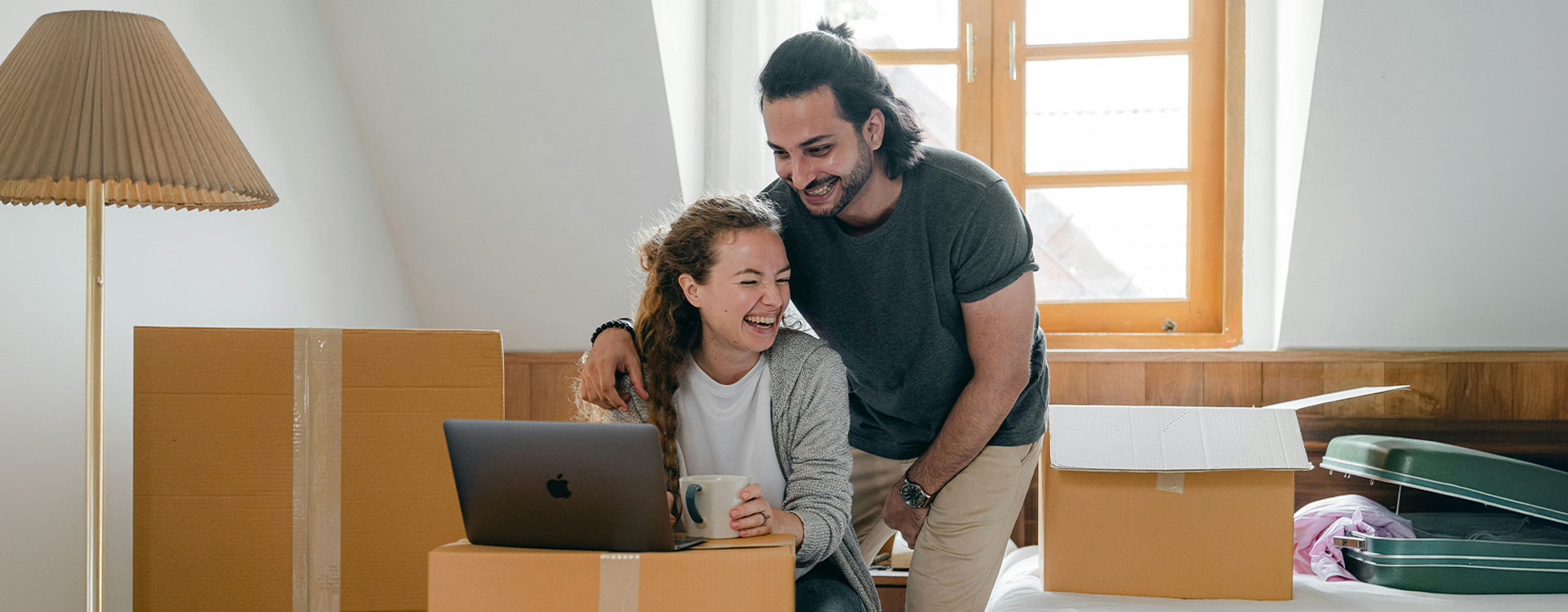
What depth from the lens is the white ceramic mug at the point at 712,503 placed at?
1.12 m

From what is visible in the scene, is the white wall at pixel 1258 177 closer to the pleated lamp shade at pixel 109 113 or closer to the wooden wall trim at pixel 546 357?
the wooden wall trim at pixel 546 357

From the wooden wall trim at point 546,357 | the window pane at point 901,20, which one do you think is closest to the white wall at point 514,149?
the wooden wall trim at point 546,357

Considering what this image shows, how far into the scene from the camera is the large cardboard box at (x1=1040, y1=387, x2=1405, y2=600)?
1.70 meters

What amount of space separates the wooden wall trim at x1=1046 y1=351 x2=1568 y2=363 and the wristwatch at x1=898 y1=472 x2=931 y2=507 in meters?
0.85

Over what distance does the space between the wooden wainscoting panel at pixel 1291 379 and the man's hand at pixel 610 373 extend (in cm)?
154

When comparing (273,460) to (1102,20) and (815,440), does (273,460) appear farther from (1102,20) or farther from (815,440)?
(1102,20)

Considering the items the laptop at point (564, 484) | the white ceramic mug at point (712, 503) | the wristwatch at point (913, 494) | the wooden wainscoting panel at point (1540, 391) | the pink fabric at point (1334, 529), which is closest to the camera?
the laptop at point (564, 484)

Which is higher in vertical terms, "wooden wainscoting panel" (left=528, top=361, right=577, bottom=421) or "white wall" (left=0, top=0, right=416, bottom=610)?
"white wall" (left=0, top=0, right=416, bottom=610)

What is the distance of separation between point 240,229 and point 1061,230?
1754 millimetres

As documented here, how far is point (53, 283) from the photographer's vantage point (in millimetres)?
1475

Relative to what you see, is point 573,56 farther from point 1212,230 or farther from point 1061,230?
point 1212,230

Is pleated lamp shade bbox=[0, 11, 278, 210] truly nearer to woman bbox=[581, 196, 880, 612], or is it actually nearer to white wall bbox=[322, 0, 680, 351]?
woman bbox=[581, 196, 880, 612]

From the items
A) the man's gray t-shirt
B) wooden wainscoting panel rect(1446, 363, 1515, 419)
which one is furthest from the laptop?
wooden wainscoting panel rect(1446, 363, 1515, 419)

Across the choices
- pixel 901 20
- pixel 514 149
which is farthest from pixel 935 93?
pixel 514 149
